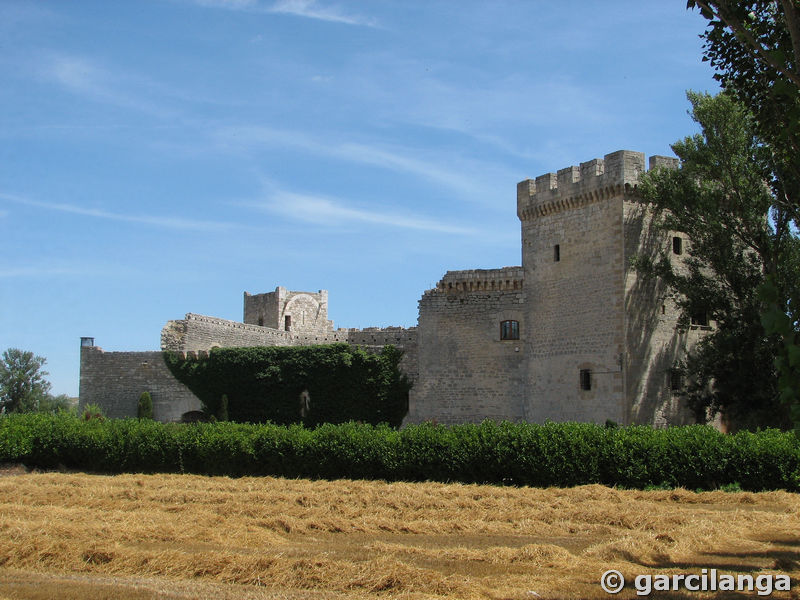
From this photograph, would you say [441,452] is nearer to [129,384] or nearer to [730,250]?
[730,250]

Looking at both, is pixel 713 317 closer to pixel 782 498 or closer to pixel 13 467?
pixel 782 498

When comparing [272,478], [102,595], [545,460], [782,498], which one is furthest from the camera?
[272,478]

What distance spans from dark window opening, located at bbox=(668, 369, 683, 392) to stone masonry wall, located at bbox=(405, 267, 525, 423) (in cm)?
441

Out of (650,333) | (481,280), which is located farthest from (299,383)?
(650,333)

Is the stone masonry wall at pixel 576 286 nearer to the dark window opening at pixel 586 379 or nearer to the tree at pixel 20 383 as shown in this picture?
the dark window opening at pixel 586 379

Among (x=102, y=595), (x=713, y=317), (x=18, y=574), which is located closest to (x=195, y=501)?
(x=18, y=574)

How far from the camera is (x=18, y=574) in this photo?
998cm

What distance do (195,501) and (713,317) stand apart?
14.0 m

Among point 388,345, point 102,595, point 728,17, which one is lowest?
point 102,595

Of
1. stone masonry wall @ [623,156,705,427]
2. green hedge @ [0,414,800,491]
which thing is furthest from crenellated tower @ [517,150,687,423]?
green hedge @ [0,414,800,491]

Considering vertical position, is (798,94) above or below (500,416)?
above

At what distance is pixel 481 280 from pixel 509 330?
1.83 meters

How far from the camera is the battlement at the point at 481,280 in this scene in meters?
26.4

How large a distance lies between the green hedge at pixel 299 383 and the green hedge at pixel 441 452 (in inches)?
248
